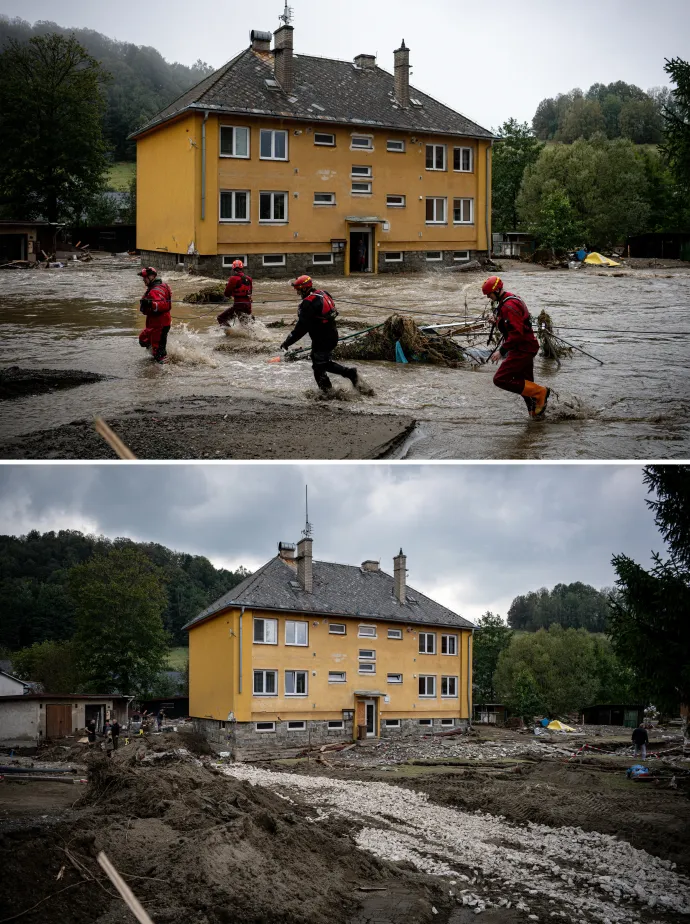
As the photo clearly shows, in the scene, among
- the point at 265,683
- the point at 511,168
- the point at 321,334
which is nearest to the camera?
the point at 321,334

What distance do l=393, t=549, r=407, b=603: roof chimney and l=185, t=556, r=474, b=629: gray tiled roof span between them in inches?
9.6

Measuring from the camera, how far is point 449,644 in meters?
34.9

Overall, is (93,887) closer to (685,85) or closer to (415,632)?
(685,85)

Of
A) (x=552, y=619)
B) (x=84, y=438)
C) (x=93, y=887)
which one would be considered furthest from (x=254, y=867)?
(x=552, y=619)

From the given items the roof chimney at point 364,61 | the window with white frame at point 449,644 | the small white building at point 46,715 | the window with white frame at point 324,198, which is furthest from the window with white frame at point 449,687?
the roof chimney at point 364,61

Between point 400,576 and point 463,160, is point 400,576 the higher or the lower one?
the lower one

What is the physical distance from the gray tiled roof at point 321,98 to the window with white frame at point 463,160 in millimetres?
897

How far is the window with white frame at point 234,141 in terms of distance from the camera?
3469 cm

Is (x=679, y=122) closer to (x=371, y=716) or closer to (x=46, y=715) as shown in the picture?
(x=371, y=716)

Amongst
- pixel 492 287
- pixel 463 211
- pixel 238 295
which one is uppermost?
pixel 463 211

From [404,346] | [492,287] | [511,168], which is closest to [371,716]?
[404,346]

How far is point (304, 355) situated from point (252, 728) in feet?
Result: 49.9

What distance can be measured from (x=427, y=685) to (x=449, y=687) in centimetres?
130

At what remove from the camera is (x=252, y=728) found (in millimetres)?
27391
